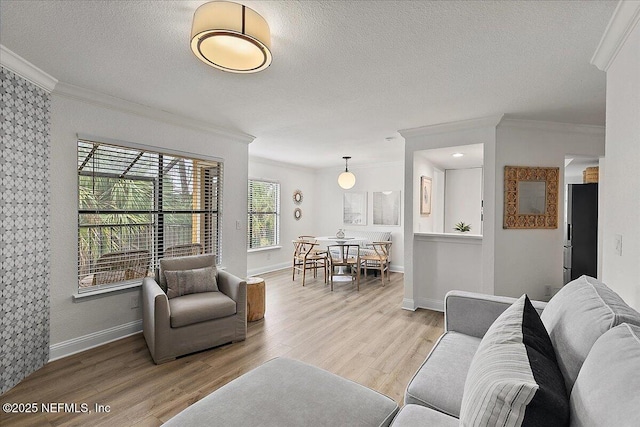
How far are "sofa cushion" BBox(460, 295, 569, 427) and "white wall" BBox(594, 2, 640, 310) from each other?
1.00 m

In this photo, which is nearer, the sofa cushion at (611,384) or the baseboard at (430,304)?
the sofa cushion at (611,384)

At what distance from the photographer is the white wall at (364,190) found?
649 centimetres

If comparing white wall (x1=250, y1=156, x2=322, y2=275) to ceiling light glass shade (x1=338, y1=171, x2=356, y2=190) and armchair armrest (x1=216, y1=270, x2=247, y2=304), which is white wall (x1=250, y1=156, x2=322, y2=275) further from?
armchair armrest (x1=216, y1=270, x2=247, y2=304)

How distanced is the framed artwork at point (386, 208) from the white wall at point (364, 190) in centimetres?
9

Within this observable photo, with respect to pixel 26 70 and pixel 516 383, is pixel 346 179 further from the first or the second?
pixel 516 383

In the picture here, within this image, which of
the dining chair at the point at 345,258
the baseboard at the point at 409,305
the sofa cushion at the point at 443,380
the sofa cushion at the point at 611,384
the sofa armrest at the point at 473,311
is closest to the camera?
the sofa cushion at the point at 611,384

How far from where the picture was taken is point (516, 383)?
75 cm

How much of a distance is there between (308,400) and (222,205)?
120 inches

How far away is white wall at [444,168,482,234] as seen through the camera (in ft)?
20.8

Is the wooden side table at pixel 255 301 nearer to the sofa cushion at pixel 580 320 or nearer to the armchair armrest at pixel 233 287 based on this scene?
the armchair armrest at pixel 233 287

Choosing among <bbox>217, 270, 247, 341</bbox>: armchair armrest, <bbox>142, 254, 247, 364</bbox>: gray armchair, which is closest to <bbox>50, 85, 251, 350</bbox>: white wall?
<bbox>142, 254, 247, 364</bbox>: gray armchair

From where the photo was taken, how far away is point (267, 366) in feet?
5.29

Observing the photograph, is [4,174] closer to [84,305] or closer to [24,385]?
[84,305]

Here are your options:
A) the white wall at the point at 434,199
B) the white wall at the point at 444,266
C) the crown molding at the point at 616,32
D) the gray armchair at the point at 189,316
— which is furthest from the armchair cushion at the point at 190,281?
the crown molding at the point at 616,32
